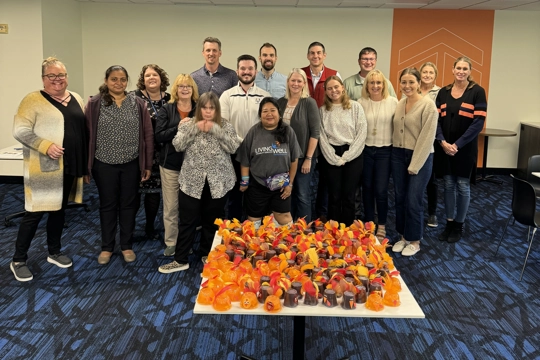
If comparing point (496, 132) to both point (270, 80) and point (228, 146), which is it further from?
point (228, 146)

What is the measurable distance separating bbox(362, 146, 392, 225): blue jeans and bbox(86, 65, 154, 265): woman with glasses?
1.84m

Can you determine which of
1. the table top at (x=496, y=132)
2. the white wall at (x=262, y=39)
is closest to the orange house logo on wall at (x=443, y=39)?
the white wall at (x=262, y=39)

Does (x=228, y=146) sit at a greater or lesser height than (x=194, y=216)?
greater

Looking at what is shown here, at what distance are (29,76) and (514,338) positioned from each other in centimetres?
616

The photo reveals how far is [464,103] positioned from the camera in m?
4.36

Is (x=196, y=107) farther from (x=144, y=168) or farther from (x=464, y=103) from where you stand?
(x=464, y=103)

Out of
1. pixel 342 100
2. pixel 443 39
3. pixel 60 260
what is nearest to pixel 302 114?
pixel 342 100

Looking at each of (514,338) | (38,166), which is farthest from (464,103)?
(38,166)

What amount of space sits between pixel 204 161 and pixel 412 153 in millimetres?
1700

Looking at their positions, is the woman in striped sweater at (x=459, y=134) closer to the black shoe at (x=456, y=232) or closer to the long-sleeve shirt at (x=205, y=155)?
the black shoe at (x=456, y=232)

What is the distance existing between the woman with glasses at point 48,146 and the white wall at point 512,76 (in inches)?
243

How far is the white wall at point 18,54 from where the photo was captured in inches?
240

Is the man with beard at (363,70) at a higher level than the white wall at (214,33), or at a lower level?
lower

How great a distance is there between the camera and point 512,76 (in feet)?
24.0
